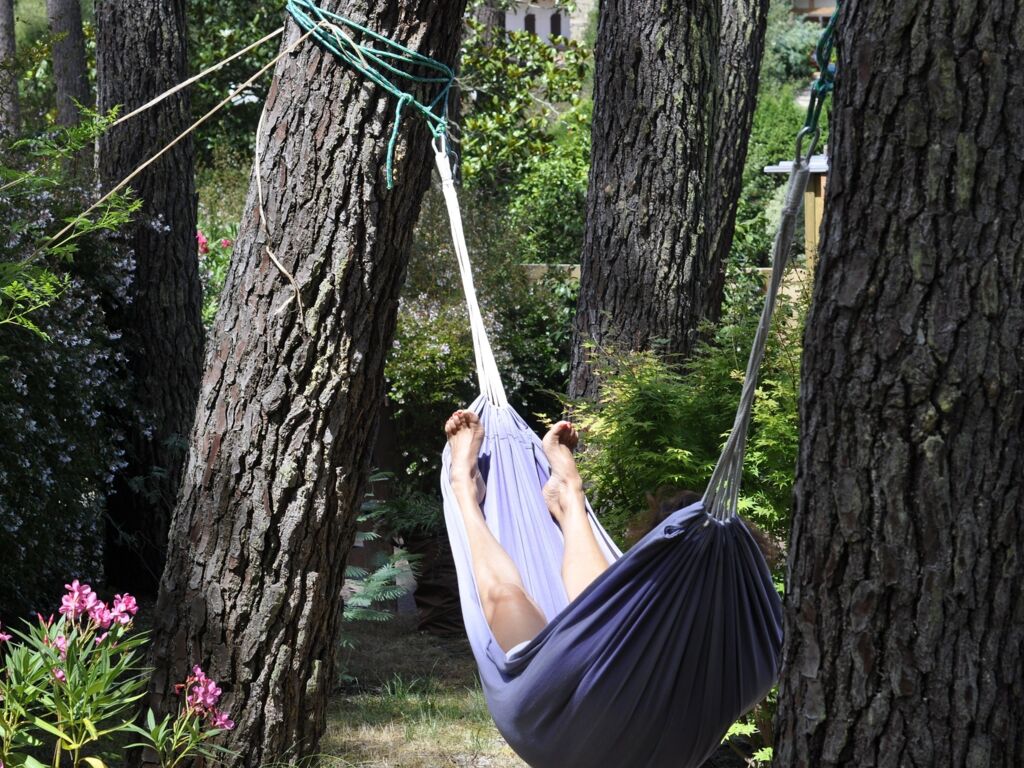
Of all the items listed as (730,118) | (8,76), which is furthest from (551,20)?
(8,76)

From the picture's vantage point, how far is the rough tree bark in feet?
12.7

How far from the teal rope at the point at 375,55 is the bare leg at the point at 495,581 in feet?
2.15

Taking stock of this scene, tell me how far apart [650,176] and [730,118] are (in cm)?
62

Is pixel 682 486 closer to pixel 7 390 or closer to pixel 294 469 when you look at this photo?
pixel 294 469

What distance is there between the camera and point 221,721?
7.54 feet

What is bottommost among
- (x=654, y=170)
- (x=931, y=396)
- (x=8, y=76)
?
(x=931, y=396)

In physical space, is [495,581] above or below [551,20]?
below

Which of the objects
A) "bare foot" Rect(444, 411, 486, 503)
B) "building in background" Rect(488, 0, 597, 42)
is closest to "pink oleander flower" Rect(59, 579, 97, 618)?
"bare foot" Rect(444, 411, 486, 503)

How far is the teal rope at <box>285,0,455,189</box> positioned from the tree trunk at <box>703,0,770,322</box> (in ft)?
6.47

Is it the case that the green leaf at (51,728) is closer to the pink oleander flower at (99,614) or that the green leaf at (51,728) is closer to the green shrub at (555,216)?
the pink oleander flower at (99,614)

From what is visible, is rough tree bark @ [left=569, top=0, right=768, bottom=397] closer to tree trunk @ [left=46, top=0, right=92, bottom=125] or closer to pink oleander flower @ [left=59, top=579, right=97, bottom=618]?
pink oleander flower @ [left=59, top=579, right=97, bottom=618]

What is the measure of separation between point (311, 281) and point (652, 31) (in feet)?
6.75

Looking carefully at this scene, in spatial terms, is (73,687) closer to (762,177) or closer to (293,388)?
(293,388)

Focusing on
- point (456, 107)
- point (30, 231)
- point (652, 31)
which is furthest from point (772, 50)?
point (30, 231)
